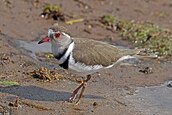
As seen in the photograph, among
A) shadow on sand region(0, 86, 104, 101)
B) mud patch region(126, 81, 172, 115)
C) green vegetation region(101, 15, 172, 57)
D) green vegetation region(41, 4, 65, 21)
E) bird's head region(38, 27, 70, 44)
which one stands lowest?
shadow on sand region(0, 86, 104, 101)

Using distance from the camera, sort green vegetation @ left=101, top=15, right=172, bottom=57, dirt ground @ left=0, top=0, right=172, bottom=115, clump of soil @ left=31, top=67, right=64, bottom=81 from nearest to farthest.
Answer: dirt ground @ left=0, top=0, right=172, bottom=115 < clump of soil @ left=31, top=67, right=64, bottom=81 < green vegetation @ left=101, top=15, right=172, bottom=57

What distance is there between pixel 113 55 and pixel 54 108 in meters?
1.23

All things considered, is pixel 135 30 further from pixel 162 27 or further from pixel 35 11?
pixel 35 11

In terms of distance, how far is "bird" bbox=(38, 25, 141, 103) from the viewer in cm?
768

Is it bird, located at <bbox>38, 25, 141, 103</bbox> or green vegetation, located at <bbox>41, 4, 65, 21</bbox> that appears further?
green vegetation, located at <bbox>41, 4, 65, 21</bbox>

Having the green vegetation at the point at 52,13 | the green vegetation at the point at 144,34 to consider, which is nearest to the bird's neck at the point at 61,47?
the green vegetation at the point at 144,34

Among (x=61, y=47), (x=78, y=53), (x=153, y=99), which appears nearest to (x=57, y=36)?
(x=61, y=47)

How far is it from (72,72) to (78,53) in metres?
0.39

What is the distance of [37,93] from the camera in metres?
8.22

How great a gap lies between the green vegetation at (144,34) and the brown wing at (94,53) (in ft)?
10.7

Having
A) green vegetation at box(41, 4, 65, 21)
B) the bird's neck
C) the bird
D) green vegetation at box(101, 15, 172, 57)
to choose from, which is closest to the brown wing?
the bird

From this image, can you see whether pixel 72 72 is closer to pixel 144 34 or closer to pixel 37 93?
pixel 37 93

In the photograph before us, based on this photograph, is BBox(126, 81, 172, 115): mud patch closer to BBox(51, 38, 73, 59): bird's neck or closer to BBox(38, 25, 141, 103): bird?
BBox(38, 25, 141, 103): bird

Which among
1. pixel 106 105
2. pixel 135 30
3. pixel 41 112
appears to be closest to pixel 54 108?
pixel 41 112
